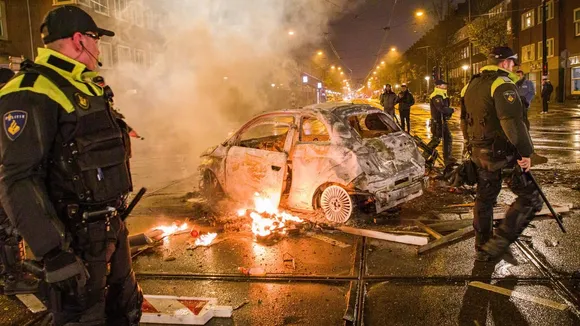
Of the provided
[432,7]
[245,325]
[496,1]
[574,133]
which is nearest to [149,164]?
[245,325]

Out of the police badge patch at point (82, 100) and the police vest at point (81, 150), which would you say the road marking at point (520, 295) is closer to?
the police vest at point (81, 150)

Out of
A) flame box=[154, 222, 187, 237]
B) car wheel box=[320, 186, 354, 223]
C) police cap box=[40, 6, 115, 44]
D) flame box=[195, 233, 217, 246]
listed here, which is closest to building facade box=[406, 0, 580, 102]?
car wheel box=[320, 186, 354, 223]

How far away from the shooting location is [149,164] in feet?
40.0

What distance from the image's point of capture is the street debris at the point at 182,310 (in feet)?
11.7

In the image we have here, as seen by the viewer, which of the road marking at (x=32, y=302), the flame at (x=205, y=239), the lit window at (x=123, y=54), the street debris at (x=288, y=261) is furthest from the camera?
the lit window at (x=123, y=54)

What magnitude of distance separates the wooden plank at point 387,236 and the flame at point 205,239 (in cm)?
157

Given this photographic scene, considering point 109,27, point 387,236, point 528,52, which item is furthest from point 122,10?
point 528,52

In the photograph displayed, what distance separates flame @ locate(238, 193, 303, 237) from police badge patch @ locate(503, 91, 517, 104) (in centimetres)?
291

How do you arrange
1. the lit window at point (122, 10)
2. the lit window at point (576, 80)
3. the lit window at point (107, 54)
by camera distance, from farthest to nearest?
1. the lit window at point (576, 80)
2. the lit window at point (122, 10)
3. the lit window at point (107, 54)

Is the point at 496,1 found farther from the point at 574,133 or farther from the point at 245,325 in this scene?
the point at 245,325

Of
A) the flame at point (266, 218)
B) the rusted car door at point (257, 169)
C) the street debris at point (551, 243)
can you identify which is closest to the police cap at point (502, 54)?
the street debris at point (551, 243)

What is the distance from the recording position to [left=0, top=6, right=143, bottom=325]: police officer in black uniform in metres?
2.13

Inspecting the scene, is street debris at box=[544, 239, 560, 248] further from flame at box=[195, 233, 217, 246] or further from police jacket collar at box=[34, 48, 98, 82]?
police jacket collar at box=[34, 48, 98, 82]

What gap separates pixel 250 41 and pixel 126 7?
8.29 metres
